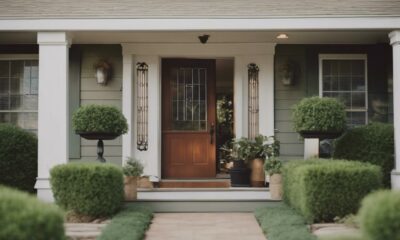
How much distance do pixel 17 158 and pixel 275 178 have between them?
3.88 m

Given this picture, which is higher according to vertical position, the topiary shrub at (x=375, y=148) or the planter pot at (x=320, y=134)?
the planter pot at (x=320, y=134)

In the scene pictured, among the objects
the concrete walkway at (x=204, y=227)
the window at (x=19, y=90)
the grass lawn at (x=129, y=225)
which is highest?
the window at (x=19, y=90)

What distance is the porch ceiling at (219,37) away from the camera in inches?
385

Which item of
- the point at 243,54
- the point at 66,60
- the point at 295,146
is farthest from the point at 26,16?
the point at 295,146

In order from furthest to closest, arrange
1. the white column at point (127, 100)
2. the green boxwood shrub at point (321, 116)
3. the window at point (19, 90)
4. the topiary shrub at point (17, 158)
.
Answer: the window at point (19, 90) < the white column at point (127, 100) < the topiary shrub at point (17, 158) < the green boxwood shrub at point (321, 116)

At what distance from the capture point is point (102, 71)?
10.5 metres

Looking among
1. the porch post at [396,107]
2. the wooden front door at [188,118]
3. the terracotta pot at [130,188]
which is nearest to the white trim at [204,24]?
the porch post at [396,107]

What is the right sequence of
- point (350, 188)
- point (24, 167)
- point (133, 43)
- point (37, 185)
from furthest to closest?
point (133, 43) → point (24, 167) → point (37, 185) → point (350, 188)

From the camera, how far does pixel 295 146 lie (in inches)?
415

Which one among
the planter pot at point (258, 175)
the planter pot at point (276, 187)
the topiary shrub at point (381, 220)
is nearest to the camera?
the topiary shrub at point (381, 220)

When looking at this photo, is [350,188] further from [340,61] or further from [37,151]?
[37,151]

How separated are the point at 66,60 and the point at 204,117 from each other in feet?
9.32

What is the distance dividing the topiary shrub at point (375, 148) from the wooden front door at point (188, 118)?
251cm

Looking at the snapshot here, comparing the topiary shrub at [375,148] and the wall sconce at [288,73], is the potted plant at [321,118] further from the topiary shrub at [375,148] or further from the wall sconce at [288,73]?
the wall sconce at [288,73]
